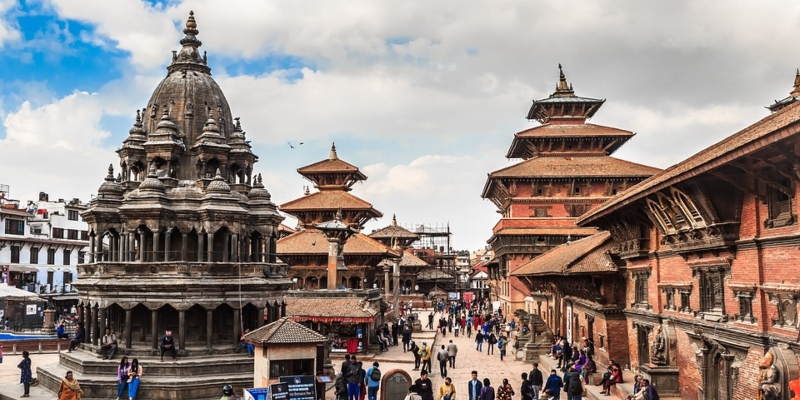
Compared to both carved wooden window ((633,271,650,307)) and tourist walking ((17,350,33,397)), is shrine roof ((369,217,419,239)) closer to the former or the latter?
tourist walking ((17,350,33,397))

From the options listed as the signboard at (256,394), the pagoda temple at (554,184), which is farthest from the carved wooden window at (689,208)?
the pagoda temple at (554,184)

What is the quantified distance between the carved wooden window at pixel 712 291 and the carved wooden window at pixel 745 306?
908mm

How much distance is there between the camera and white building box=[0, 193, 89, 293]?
57844 mm

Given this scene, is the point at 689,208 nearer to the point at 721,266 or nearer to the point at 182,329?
the point at 721,266

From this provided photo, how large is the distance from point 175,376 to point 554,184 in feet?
106

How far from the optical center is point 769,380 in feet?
38.6

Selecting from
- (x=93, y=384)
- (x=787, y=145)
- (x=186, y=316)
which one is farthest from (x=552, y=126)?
(x=787, y=145)

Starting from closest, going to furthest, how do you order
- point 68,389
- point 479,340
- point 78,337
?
1. point 68,389
2. point 78,337
3. point 479,340

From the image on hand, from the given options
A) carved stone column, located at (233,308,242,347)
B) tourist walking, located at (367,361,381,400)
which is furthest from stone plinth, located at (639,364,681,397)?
carved stone column, located at (233,308,242,347)

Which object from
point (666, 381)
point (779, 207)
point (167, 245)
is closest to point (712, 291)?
point (666, 381)

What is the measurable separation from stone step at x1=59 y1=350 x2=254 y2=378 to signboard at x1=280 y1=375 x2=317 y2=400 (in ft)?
23.8

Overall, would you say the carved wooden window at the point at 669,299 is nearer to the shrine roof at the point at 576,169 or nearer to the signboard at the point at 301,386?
the signboard at the point at 301,386

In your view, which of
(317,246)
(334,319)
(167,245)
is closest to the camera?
Answer: (167,245)

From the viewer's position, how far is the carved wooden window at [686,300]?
17595mm
